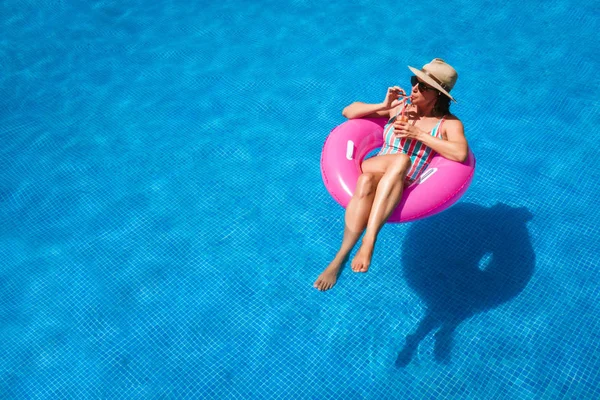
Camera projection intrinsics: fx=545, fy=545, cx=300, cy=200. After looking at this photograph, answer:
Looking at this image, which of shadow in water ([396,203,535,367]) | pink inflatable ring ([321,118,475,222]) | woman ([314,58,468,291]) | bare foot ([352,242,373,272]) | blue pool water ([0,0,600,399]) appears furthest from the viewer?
shadow in water ([396,203,535,367])

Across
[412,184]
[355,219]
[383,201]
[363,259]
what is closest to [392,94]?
[412,184]

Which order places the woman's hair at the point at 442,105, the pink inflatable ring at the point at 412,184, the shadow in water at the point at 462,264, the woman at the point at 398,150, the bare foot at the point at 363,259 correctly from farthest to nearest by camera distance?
1. the shadow in water at the point at 462,264
2. the woman's hair at the point at 442,105
3. the pink inflatable ring at the point at 412,184
4. the woman at the point at 398,150
5. the bare foot at the point at 363,259

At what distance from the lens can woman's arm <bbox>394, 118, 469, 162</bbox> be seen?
10.0ft

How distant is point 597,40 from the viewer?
5.81 metres

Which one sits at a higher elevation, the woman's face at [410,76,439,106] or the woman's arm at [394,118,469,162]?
the woman's face at [410,76,439,106]

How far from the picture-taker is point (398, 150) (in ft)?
11.1

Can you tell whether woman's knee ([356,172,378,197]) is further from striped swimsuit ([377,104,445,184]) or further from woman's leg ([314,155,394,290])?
striped swimsuit ([377,104,445,184])

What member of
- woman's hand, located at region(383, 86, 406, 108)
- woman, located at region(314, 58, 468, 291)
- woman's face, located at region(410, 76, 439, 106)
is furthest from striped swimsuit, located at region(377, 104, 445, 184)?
woman's face, located at region(410, 76, 439, 106)

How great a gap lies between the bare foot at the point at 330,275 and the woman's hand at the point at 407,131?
0.81 metres

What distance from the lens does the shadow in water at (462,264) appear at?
3.80 m

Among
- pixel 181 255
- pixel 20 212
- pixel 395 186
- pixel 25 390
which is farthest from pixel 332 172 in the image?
pixel 20 212

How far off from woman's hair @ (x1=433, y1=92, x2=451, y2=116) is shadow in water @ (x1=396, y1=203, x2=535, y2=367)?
1.28 metres

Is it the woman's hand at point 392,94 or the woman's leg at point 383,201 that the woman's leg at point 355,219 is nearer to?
the woman's leg at point 383,201

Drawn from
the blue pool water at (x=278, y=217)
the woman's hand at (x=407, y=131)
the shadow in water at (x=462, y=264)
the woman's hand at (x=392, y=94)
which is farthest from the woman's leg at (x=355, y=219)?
the shadow in water at (x=462, y=264)
